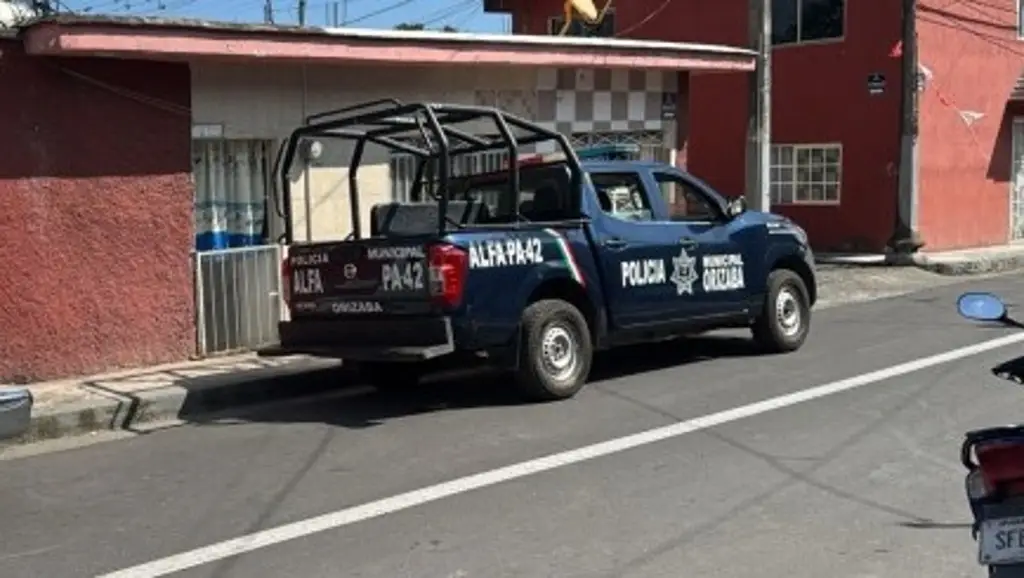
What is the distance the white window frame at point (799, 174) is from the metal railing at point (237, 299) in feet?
46.6

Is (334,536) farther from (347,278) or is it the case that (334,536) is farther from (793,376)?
(793,376)

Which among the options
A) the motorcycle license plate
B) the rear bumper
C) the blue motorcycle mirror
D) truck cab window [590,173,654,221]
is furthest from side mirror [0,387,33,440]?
the motorcycle license plate

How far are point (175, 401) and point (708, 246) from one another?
4.66 m

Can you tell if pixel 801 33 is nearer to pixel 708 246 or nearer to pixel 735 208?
pixel 735 208

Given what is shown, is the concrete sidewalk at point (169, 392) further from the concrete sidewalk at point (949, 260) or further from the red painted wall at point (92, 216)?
the concrete sidewalk at point (949, 260)

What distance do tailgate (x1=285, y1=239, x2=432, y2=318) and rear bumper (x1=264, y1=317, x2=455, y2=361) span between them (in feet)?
0.30

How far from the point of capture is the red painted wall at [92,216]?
999 cm

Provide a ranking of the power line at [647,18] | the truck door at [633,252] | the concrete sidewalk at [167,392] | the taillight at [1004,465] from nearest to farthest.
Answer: the taillight at [1004,465] < the concrete sidewalk at [167,392] < the truck door at [633,252] < the power line at [647,18]

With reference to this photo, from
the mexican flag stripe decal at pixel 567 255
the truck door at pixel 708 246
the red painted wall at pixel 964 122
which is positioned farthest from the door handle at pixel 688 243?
the red painted wall at pixel 964 122

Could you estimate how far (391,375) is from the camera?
33.1 feet

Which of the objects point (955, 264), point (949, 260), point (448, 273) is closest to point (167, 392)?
point (448, 273)

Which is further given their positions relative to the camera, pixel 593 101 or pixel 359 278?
pixel 593 101

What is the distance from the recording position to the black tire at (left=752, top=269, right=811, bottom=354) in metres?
11.2

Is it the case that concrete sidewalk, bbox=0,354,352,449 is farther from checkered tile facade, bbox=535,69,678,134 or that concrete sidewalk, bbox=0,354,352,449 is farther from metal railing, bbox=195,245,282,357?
checkered tile facade, bbox=535,69,678,134
